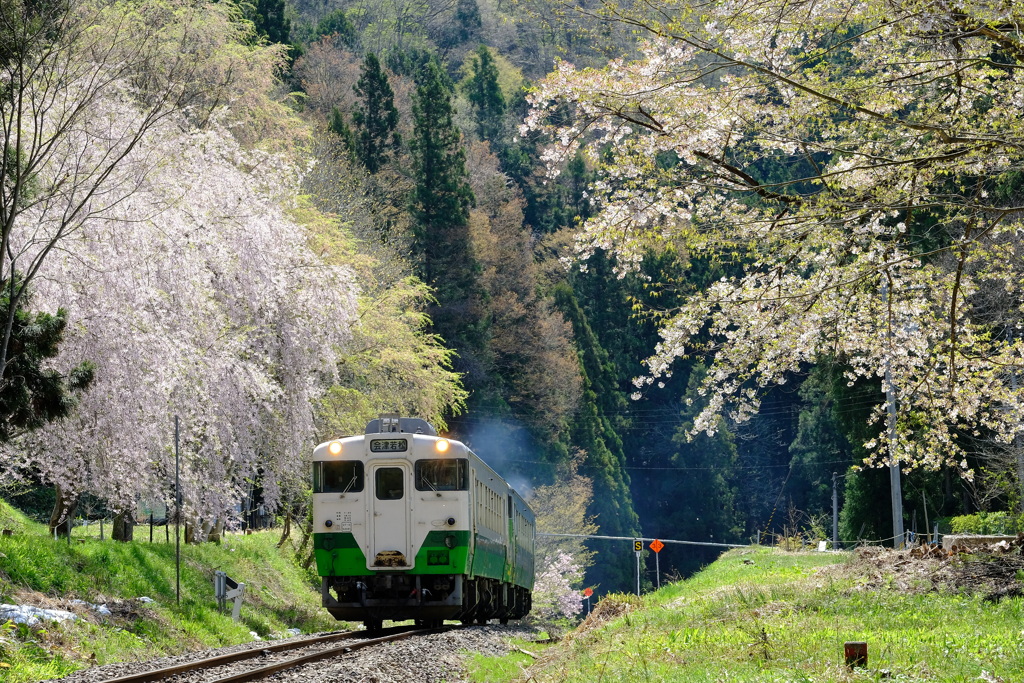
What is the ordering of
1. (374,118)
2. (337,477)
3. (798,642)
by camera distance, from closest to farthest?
(798,642) → (337,477) → (374,118)

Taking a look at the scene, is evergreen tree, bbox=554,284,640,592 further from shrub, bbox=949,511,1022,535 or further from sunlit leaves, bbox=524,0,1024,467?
sunlit leaves, bbox=524,0,1024,467

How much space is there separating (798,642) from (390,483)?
708 centimetres

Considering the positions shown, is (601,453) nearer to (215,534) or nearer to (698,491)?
(698,491)

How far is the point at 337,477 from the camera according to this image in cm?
1464

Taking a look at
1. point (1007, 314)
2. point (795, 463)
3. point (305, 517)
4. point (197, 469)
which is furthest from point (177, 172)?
point (795, 463)

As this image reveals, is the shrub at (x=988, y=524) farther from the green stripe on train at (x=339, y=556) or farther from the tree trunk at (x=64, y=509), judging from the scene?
the tree trunk at (x=64, y=509)

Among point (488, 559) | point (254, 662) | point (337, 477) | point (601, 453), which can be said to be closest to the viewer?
point (254, 662)

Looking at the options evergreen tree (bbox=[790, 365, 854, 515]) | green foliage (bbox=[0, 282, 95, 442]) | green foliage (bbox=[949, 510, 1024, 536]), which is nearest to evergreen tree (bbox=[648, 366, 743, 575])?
evergreen tree (bbox=[790, 365, 854, 515])

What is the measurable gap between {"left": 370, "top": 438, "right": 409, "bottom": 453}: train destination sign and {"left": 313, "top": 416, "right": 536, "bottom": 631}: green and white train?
0.01 meters

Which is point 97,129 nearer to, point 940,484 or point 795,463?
point 940,484

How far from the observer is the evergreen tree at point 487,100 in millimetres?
70125

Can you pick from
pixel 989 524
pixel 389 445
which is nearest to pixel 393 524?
pixel 389 445

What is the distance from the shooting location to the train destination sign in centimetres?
1460

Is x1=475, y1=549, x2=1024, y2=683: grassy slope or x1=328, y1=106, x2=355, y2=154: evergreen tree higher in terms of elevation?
x1=328, y1=106, x2=355, y2=154: evergreen tree
